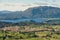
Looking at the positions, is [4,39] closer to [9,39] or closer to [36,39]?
[9,39]

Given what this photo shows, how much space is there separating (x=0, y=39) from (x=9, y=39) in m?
4.59

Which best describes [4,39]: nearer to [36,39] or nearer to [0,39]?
[0,39]

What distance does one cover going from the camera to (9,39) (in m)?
104

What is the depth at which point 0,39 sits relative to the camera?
335ft

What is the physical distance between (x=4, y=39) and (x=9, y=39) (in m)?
2.55

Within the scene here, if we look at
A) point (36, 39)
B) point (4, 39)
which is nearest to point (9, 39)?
point (4, 39)

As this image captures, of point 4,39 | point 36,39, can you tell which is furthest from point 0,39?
point 36,39

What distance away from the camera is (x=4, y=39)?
338 feet

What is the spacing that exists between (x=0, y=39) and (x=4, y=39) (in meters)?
2.04

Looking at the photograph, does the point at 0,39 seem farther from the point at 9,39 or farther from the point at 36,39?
the point at 36,39

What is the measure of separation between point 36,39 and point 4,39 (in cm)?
1633

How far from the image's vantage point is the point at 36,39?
341 feet
